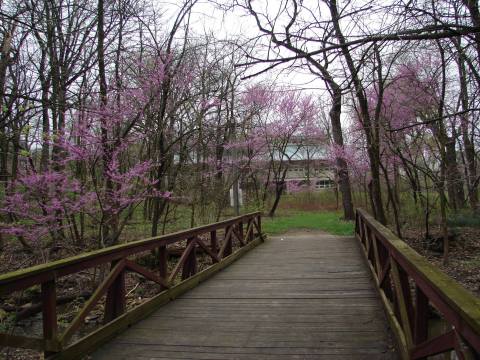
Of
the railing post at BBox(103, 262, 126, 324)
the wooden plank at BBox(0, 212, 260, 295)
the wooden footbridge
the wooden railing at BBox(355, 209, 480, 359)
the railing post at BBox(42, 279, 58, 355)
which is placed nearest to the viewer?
the wooden railing at BBox(355, 209, 480, 359)

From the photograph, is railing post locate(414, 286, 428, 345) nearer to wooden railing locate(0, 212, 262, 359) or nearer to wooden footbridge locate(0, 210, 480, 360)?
wooden footbridge locate(0, 210, 480, 360)

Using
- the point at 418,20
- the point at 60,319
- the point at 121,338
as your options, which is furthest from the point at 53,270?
the point at 60,319

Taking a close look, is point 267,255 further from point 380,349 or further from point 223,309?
point 380,349

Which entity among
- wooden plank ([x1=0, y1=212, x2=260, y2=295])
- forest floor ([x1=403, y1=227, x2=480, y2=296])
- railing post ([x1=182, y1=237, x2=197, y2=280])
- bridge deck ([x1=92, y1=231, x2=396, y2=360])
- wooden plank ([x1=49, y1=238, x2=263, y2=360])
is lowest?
forest floor ([x1=403, y1=227, x2=480, y2=296])

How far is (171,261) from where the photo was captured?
36.8 ft

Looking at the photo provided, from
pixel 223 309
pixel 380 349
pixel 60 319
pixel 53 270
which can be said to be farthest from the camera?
Result: pixel 60 319

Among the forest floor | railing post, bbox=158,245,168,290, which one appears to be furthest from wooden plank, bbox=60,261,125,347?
the forest floor

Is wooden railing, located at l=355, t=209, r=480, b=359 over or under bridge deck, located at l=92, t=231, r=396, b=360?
over

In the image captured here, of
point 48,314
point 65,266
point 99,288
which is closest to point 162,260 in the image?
point 99,288

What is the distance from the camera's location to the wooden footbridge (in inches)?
108

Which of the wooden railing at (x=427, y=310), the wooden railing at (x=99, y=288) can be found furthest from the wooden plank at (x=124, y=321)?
the wooden railing at (x=427, y=310)

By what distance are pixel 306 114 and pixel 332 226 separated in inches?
381

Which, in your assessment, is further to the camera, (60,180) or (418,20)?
(60,180)

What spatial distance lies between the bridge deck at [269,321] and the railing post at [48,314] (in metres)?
0.50
